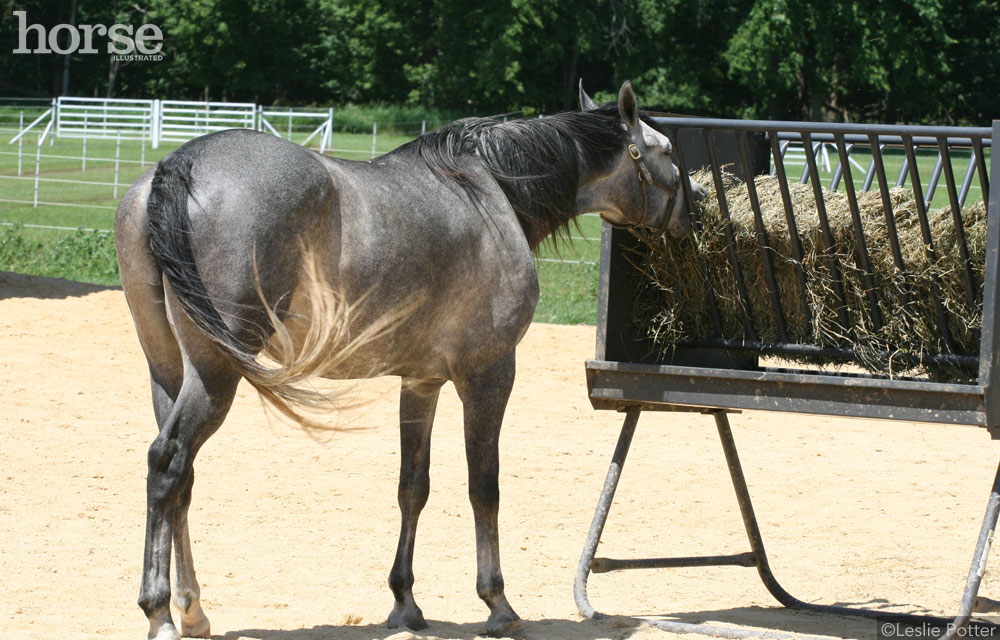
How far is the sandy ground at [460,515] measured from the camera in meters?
Result: 4.43

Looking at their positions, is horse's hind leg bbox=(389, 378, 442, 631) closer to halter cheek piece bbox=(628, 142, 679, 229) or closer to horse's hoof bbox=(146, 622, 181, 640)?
horse's hoof bbox=(146, 622, 181, 640)

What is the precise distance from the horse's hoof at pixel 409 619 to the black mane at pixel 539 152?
1.53 m

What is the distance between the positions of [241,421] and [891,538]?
458cm

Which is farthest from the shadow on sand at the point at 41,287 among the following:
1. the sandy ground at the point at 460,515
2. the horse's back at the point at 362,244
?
the horse's back at the point at 362,244

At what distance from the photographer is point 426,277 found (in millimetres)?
3824

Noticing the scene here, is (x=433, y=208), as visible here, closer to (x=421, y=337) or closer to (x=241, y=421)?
(x=421, y=337)

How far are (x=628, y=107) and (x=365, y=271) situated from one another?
1.34m

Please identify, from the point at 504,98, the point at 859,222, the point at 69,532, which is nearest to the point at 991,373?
the point at 859,222

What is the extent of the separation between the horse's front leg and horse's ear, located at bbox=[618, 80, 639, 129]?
3.47 ft

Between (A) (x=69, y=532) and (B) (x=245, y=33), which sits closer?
(A) (x=69, y=532)

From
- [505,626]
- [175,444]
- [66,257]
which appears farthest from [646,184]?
[66,257]

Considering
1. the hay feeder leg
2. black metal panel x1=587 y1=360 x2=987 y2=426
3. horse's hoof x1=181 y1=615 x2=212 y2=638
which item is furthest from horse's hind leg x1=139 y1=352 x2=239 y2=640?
the hay feeder leg

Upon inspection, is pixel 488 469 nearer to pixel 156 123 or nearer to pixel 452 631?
pixel 452 631

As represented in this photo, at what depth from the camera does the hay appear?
13.8 ft
